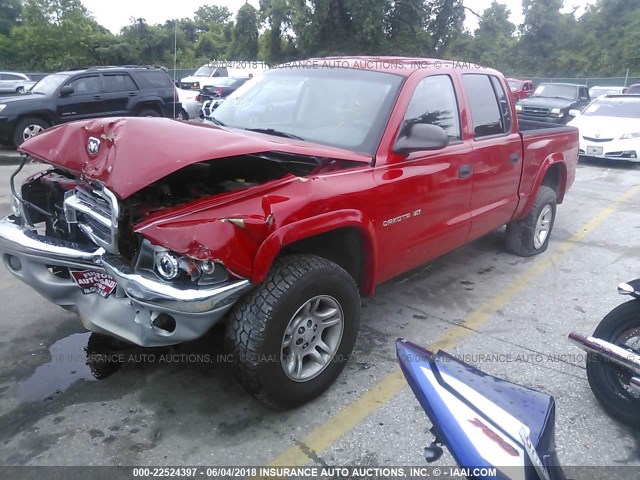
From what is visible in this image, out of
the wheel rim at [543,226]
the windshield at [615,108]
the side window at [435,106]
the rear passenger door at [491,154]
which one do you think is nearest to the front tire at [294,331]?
the side window at [435,106]

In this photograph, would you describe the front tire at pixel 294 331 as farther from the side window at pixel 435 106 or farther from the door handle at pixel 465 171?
A: the door handle at pixel 465 171

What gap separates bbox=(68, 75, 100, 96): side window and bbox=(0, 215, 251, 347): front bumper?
32.0 ft

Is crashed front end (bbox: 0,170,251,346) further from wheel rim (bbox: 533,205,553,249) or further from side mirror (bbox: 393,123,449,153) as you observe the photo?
wheel rim (bbox: 533,205,553,249)

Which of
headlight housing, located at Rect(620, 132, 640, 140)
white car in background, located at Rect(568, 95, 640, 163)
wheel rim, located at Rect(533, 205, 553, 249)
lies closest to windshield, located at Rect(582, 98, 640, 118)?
white car in background, located at Rect(568, 95, 640, 163)

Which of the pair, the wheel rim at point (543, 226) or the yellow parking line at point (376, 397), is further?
the wheel rim at point (543, 226)

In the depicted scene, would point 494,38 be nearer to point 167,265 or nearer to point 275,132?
point 275,132

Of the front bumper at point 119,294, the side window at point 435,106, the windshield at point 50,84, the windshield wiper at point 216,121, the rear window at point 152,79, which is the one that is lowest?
the front bumper at point 119,294

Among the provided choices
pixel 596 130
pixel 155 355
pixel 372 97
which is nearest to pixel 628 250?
pixel 372 97

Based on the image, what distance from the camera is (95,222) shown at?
279 centimetres

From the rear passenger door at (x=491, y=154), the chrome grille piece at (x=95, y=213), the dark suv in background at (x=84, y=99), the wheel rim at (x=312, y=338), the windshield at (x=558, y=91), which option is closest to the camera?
the chrome grille piece at (x=95, y=213)

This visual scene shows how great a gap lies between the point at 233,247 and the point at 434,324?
2122 millimetres

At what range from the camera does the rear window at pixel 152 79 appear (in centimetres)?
1261

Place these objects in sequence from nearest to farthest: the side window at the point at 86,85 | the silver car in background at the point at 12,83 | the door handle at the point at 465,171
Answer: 1. the door handle at the point at 465,171
2. the side window at the point at 86,85
3. the silver car in background at the point at 12,83

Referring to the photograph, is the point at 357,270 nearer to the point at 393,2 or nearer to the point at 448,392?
the point at 448,392
